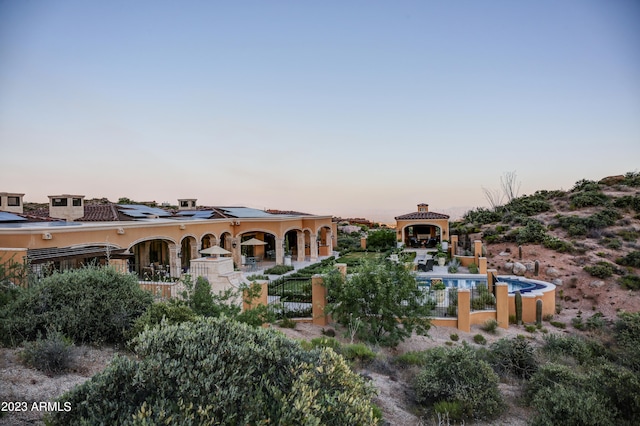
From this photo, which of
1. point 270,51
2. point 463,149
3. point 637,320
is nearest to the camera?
point 637,320

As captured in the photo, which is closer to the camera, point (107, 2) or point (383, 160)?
point (107, 2)

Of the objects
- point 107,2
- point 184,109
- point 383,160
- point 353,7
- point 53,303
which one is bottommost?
point 53,303

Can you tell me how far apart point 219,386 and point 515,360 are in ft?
26.3

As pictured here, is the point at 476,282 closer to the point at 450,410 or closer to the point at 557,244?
the point at 557,244

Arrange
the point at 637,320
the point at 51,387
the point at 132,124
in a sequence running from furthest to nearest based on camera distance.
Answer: the point at 132,124 < the point at 637,320 < the point at 51,387

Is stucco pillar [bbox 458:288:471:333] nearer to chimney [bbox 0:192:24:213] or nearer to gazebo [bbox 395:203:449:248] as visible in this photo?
gazebo [bbox 395:203:449:248]

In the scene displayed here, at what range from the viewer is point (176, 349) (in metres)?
3.61

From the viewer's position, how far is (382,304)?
1097 centimetres

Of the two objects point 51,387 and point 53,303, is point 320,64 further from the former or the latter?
point 51,387

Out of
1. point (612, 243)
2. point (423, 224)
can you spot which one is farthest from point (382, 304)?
point (612, 243)

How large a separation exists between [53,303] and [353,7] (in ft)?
57.4

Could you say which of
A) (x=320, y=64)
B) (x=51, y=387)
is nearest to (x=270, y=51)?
(x=320, y=64)

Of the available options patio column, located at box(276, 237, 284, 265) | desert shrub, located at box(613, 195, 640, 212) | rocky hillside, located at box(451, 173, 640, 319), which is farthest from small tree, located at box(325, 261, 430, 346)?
desert shrub, located at box(613, 195, 640, 212)

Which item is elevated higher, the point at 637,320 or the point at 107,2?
the point at 107,2
